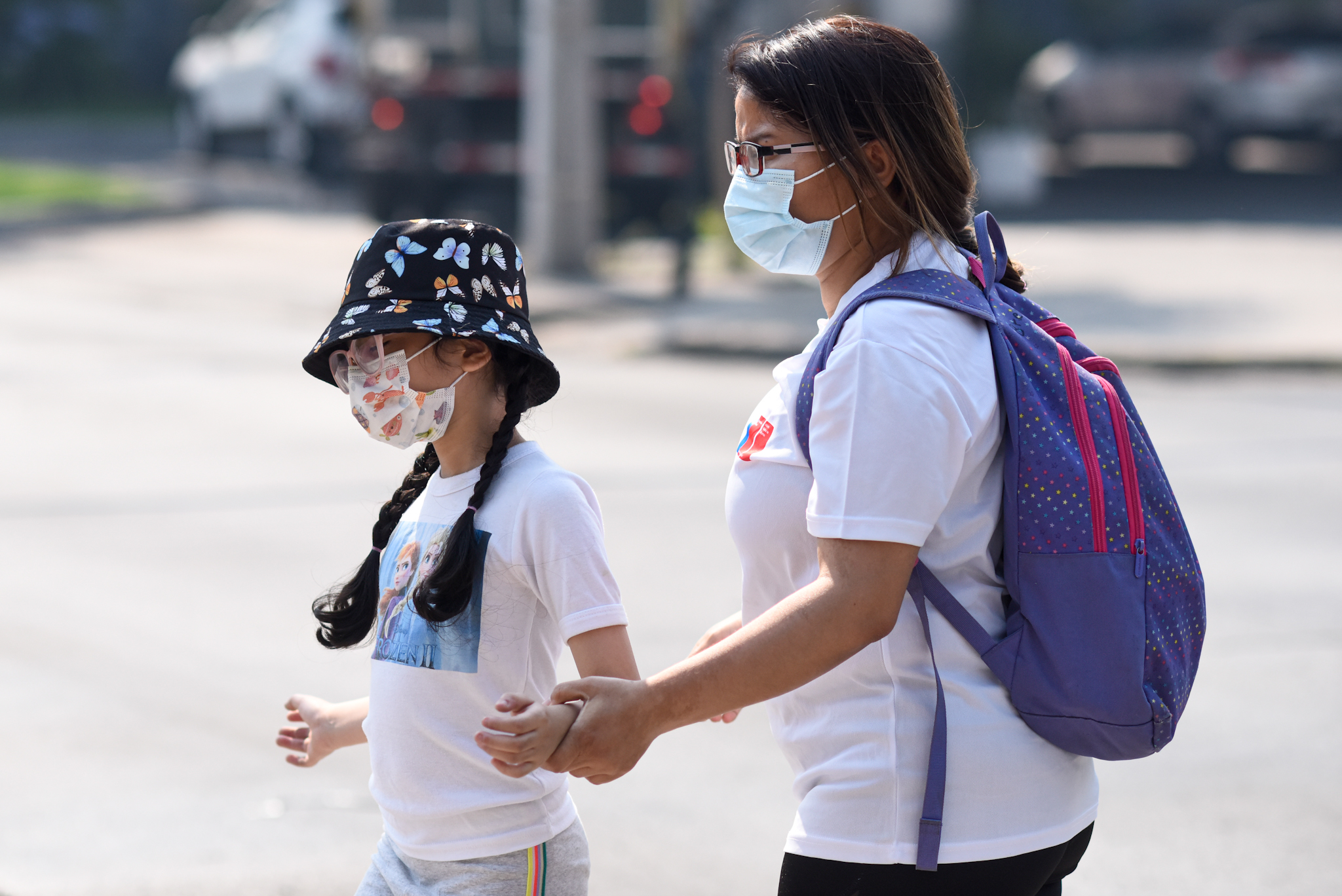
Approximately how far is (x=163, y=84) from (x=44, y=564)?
37.7 metres

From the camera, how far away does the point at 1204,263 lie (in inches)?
677

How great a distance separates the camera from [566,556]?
98.6 inches

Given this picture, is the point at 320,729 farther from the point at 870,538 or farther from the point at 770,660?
the point at 870,538

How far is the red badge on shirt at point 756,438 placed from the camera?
7.68ft

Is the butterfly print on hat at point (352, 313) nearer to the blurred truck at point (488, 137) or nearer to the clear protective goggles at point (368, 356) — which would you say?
the clear protective goggles at point (368, 356)

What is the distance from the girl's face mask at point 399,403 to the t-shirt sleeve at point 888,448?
768 millimetres

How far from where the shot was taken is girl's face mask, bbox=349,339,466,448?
8.80ft

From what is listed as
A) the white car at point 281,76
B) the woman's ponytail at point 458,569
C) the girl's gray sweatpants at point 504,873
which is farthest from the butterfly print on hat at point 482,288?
the white car at point 281,76

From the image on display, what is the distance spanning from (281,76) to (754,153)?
2186cm

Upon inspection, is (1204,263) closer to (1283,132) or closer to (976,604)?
(1283,132)

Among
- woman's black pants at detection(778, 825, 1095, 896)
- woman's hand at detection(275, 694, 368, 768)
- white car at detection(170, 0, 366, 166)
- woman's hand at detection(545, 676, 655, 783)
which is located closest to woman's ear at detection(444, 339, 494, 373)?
woman's hand at detection(275, 694, 368, 768)

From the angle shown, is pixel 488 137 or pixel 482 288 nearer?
pixel 482 288

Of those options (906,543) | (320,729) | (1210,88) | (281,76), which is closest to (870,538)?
(906,543)

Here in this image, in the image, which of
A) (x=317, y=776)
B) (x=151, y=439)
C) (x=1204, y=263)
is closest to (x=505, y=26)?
(x=1204, y=263)
